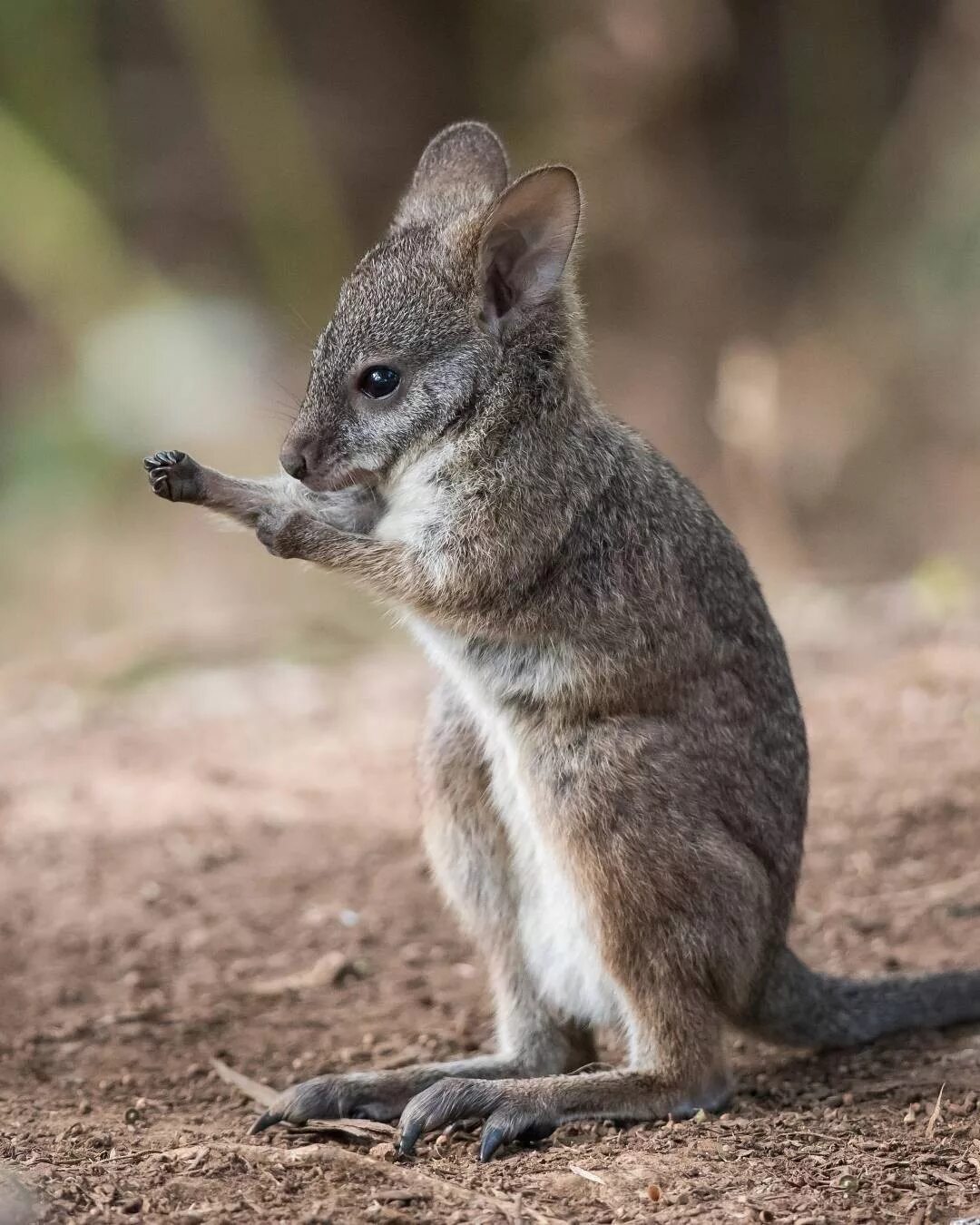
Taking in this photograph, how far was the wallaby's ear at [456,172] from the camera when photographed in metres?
5.06

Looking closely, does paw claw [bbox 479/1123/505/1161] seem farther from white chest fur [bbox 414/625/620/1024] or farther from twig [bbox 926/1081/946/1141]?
twig [bbox 926/1081/946/1141]

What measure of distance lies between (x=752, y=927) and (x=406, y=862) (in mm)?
2401

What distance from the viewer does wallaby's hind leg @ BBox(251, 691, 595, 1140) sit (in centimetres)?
452

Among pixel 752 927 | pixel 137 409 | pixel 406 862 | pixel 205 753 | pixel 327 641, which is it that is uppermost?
pixel 137 409

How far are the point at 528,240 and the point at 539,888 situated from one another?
5.87 feet

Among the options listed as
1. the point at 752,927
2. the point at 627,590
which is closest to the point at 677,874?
the point at 752,927

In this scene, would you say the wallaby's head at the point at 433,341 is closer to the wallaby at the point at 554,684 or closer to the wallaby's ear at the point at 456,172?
the wallaby at the point at 554,684

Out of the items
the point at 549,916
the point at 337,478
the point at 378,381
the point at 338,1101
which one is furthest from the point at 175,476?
the point at 338,1101

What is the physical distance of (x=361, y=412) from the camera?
449cm

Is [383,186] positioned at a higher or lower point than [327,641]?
higher

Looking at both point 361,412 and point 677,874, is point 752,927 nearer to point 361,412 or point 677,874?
point 677,874

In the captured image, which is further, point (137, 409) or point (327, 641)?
point (137, 409)

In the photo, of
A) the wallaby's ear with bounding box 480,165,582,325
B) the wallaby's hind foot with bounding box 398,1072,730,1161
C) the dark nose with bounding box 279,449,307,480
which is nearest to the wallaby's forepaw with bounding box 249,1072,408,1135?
the wallaby's hind foot with bounding box 398,1072,730,1161

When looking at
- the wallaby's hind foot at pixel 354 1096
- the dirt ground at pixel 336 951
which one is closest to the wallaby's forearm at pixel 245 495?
the wallaby's hind foot at pixel 354 1096
